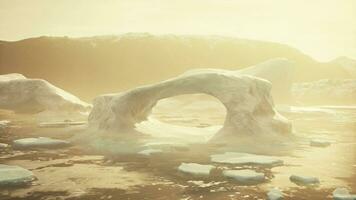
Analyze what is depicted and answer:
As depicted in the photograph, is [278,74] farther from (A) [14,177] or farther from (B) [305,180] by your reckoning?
(A) [14,177]

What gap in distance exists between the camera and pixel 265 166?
40.3 feet

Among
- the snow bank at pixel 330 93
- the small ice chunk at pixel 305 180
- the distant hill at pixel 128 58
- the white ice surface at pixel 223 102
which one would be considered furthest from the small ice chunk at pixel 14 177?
the distant hill at pixel 128 58

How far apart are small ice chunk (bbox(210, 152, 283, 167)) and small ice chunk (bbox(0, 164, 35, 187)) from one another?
17.9ft

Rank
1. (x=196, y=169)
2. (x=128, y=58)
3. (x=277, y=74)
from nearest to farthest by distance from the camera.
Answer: (x=196, y=169) < (x=277, y=74) < (x=128, y=58)

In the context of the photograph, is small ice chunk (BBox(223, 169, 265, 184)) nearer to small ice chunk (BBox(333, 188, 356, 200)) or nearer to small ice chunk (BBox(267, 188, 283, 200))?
small ice chunk (BBox(267, 188, 283, 200))

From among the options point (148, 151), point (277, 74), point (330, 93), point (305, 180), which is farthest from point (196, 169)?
point (330, 93)

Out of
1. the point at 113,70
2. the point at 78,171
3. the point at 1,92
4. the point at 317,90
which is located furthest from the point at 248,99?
the point at 113,70

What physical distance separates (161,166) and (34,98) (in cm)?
2523

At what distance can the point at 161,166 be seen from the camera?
40.2 ft

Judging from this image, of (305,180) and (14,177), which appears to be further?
(305,180)

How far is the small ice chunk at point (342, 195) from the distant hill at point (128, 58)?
60.5 meters

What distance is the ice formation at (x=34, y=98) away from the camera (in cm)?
3403

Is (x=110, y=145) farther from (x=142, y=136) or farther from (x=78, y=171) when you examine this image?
A: (x=78, y=171)

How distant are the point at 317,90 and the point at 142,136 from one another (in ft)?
166
